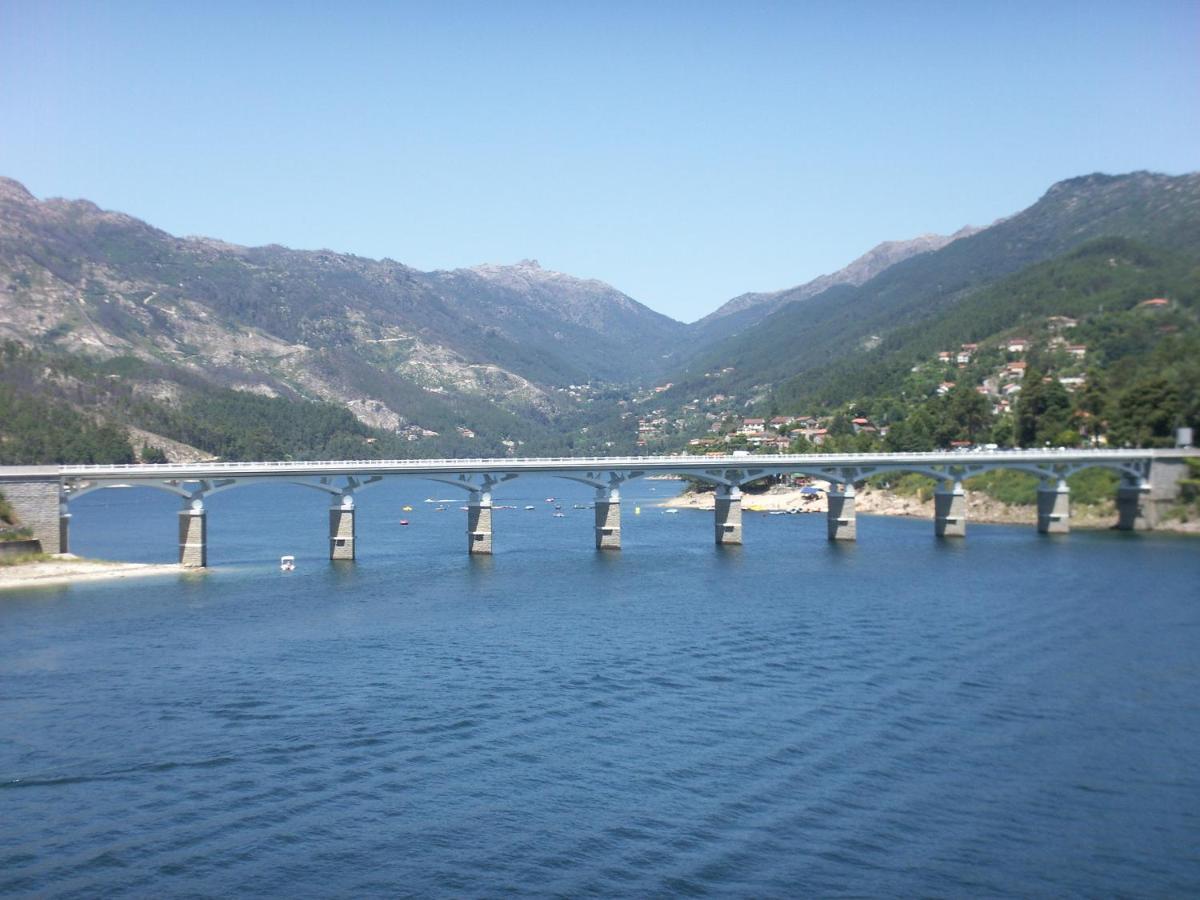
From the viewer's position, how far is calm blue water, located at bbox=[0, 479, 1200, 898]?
25469 millimetres

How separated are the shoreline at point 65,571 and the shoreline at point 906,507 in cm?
7203

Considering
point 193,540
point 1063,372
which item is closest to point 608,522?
point 193,540

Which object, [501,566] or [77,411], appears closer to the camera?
[501,566]

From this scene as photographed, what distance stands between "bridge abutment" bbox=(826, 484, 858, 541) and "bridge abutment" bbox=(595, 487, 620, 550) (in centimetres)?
1738

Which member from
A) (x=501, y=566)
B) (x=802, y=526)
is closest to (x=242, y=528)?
(x=501, y=566)

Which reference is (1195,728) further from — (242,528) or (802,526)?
(242,528)

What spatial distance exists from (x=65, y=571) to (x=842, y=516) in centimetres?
5527

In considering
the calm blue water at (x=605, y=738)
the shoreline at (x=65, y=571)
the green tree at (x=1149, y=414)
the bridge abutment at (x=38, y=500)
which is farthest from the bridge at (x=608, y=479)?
the calm blue water at (x=605, y=738)

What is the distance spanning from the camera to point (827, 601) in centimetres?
5994

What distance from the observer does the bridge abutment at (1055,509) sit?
9512cm

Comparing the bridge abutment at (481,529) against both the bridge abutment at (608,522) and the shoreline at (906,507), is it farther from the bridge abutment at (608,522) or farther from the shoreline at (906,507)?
the shoreline at (906,507)

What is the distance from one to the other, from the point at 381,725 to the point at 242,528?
83.0 meters

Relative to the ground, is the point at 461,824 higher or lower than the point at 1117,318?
lower

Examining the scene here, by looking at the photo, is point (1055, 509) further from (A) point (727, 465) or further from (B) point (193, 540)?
(B) point (193, 540)
